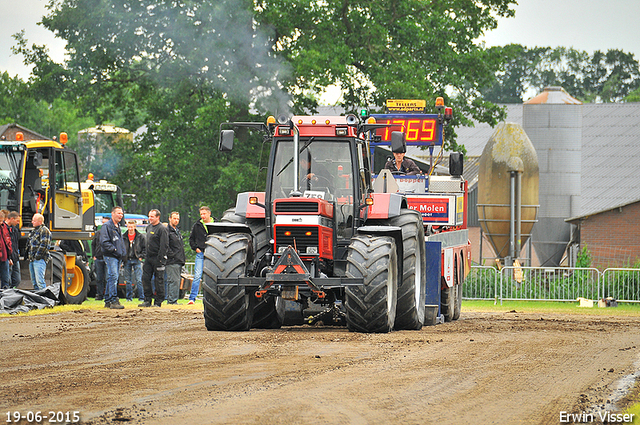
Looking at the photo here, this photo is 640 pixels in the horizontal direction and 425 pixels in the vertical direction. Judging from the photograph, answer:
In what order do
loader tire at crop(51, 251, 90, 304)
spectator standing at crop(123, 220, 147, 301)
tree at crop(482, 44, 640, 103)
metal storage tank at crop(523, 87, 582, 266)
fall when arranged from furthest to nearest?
tree at crop(482, 44, 640, 103)
metal storage tank at crop(523, 87, 582, 266)
spectator standing at crop(123, 220, 147, 301)
loader tire at crop(51, 251, 90, 304)

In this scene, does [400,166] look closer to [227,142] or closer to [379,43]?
[227,142]

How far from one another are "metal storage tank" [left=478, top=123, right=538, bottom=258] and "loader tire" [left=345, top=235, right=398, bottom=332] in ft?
60.5

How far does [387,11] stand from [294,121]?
20.1 m

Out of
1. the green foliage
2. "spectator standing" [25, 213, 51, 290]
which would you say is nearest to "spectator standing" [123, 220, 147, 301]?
"spectator standing" [25, 213, 51, 290]

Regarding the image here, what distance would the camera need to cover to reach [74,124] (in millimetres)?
81750

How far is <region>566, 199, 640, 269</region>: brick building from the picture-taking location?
31.2 m

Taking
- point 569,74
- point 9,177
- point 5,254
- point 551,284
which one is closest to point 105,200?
point 9,177

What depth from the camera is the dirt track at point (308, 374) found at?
6.57 m

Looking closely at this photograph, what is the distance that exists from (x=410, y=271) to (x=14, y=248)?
8.82 meters

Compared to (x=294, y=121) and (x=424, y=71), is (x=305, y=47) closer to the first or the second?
(x=424, y=71)

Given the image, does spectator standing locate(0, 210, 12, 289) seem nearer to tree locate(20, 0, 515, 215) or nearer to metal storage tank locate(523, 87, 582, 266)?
tree locate(20, 0, 515, 215)

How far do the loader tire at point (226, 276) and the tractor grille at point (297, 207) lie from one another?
65 cm

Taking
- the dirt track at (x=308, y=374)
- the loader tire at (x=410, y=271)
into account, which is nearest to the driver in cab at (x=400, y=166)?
the loader tire at (x=410, y=271)

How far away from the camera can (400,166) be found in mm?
17125
